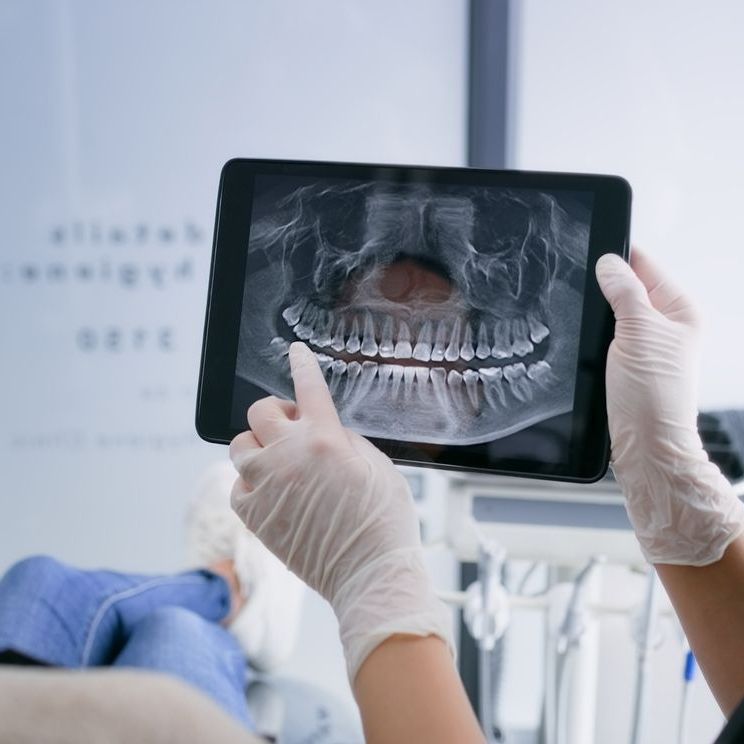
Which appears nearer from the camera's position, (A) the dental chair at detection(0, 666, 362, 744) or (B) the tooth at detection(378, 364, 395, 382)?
(A) the dental chair at detection(0, 666, 362, 744)

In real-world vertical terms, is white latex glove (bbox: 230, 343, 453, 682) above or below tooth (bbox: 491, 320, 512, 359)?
below

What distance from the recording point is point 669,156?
5.75 feet

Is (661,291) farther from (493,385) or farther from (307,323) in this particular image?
(307,323)

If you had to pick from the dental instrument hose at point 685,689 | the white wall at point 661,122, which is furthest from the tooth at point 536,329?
the white wall at point 661,122

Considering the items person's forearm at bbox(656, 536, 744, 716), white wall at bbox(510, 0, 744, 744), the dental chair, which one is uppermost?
white wall at bbox(510, 0, 744, 744)

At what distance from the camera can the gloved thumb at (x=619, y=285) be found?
734mm

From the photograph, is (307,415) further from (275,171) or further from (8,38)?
(8,38)

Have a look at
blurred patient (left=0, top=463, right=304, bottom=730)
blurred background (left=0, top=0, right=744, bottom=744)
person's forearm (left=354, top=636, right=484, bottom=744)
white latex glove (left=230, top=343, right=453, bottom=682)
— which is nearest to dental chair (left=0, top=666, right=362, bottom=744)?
person's forearm (left=354, top=636, right=484, bottom=744)

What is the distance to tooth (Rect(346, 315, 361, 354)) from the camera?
31.6 inches

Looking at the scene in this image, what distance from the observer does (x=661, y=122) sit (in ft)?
5.74

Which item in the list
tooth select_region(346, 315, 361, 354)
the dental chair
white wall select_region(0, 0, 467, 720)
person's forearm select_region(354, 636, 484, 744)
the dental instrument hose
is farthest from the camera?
white wall select_region(0, 0, 467, 720)

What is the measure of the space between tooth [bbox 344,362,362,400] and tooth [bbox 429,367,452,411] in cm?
7

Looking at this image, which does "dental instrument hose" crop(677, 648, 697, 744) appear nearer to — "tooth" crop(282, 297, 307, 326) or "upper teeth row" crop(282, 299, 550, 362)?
"upper teeth row" crop(282, 299, 550, 362)

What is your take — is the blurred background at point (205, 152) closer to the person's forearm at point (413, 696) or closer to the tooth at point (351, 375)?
the tooth at point (351, 375)
